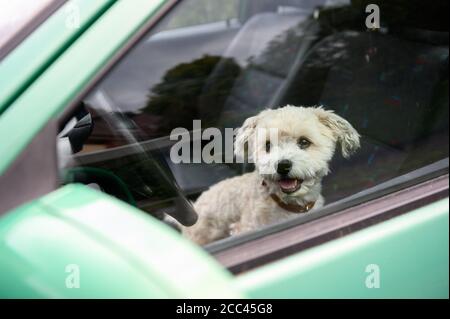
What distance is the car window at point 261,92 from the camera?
5.59 ft

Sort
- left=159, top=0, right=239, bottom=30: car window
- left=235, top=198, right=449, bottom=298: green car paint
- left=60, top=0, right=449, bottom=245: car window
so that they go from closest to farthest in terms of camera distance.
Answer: left=235, top=198, right=449, bottom=298: green car paint → left=60, top=0, right=449, bottom=245: car window → left=159, top=0, right=239, bottom=30: car window

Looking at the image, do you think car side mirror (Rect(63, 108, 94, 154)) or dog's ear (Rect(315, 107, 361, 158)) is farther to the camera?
dog's ear (Rect(315, 107, 361, 158))

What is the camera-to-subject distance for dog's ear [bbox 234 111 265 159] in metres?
2.23

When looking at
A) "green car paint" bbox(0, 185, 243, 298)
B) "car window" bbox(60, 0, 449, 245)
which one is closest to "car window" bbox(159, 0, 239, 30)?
"car window" bbox(60, 0, 449, 245)

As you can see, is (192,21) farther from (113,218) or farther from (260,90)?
(113,218)

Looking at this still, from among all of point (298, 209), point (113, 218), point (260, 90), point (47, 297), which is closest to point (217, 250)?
point (113, 218)

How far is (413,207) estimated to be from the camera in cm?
139

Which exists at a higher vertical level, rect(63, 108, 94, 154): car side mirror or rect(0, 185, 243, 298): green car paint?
rect(63, 108, 94, 154): car side mirror

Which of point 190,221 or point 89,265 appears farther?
point 190,221

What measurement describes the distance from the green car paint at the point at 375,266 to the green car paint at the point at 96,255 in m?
0.11

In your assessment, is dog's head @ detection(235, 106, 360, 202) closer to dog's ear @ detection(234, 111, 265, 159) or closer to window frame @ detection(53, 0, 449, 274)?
dog's ear @ detection(234, 111, 265, 159)

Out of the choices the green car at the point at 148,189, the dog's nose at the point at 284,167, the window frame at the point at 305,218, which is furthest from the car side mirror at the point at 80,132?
the dog's nose at the point at 284,167

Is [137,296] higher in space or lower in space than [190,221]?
higher

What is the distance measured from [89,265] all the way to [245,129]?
1.16 m
